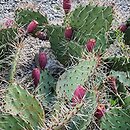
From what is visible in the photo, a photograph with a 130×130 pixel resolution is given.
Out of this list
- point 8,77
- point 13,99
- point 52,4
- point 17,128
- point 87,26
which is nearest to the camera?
point 17,128

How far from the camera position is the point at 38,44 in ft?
14.1

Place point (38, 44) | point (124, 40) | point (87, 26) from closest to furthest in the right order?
point (87, 26) → point (124, 40) → point (38, 44)

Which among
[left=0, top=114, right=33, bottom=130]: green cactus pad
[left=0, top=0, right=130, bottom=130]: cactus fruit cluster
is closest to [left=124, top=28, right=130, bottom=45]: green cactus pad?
[left=0, top=0, right=130, bottom=130]: cactus fruit cluster

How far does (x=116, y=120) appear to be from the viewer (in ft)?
8.61

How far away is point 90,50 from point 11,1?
7.88ft

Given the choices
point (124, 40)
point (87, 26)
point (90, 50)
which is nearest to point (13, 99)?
point (90, 50)

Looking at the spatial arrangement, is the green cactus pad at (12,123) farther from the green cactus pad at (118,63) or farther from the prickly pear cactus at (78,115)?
the green cactus pad at (118,63)

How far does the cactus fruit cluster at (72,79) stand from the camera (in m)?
2.52

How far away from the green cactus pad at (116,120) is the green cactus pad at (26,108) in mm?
298

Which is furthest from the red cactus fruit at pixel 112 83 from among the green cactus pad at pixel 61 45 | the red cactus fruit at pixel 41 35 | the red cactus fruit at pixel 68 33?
the red cactus fruit at pixel 41 35

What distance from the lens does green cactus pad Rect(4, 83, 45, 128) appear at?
2.62 meters

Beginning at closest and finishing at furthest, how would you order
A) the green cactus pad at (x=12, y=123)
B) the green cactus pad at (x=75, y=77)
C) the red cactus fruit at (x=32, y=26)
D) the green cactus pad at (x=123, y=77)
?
the green cactus pad at (x=12, y=123)
the green cactus pad at (x=75, y=77)
the green cactus pad at (x=123, y=77)
the red cactus fruit at (x=32, y=26)

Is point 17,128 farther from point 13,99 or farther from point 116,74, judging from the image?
point 116,74

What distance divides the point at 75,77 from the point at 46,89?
0.21 meters
